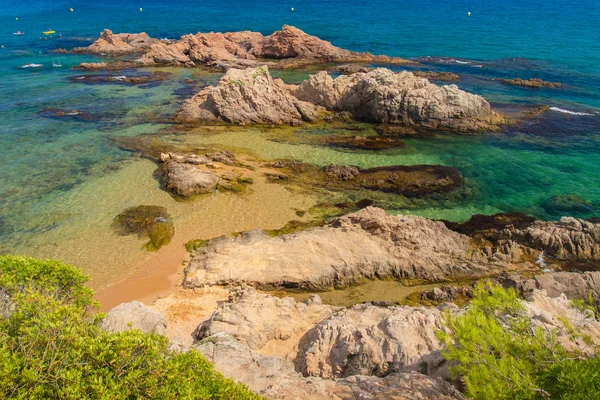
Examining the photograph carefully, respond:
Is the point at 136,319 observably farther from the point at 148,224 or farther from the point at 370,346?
the point at 148,224

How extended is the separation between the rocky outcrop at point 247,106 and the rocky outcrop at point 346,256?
1829 centimetres

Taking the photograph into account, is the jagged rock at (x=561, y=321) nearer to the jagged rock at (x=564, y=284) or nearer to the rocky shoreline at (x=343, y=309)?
the rocky shoreline at (x=343, y=309)

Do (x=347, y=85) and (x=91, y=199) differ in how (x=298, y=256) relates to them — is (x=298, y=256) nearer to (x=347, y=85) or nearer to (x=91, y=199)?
(x=91, y=199)

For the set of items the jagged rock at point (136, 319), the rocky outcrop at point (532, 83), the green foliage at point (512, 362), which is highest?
the rocky outcrop at point (532, 83)

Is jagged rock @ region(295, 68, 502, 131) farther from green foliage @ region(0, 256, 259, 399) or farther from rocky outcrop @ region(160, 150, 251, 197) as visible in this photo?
green foliage @ region(0, 256, 259, 399)

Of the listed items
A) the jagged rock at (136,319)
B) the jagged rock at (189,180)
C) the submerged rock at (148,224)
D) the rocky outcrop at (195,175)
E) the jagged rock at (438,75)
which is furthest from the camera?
the jagged rock at (438,75)

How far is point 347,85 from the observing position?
38.4 meters

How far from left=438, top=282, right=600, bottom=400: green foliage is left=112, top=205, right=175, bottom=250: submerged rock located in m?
15.7

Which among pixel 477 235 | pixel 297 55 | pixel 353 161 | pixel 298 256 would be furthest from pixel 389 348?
pixel 297 55

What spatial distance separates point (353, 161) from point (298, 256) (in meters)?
12.7

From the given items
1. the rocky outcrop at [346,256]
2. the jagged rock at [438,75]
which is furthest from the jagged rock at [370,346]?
the jagged rock at [438,75]

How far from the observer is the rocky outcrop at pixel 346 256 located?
678 inches

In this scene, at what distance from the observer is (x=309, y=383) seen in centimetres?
965

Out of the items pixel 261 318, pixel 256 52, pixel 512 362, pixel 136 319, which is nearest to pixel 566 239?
pixel 512 362
